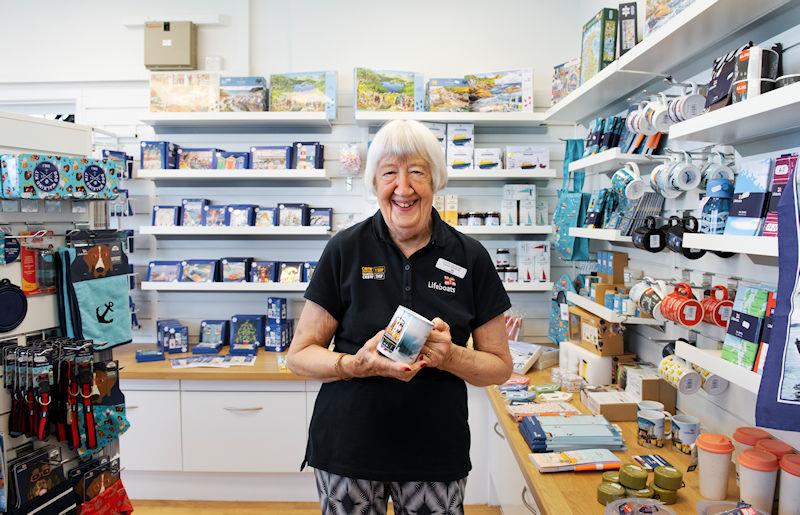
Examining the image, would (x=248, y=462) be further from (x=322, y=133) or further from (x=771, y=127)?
(x=771, y=127)

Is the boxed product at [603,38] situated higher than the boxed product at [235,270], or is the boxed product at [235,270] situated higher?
the boxed product at [603,38]

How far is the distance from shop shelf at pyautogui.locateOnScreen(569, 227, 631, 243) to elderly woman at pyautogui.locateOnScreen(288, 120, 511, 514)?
110 cm

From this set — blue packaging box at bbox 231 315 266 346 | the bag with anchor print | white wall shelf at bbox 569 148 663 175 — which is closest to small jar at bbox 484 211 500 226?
white wall shelf at bbox 569 148 663 175

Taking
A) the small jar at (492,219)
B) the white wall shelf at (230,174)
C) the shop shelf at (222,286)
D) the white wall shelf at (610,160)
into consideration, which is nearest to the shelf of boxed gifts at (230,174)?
the white wall shelf at (230,174)

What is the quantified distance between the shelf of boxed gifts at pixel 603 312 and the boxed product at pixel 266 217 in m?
1.92

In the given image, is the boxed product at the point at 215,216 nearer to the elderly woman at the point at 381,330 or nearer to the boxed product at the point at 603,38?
the elderly woman at the point at 381,330

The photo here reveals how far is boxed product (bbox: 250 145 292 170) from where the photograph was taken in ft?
12.0

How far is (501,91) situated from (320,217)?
4.73 feet

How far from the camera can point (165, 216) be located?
3.72m

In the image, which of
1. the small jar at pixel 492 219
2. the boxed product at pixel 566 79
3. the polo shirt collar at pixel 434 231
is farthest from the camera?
the small jar at pixel 492 219

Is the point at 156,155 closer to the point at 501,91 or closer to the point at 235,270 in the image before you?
the point at 235,270

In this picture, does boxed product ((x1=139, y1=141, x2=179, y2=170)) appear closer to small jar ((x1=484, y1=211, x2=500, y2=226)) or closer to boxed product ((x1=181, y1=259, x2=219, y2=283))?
boxed product ((x1=181, y1=259, x2=219, y2=283))

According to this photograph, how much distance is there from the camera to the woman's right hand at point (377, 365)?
53.7 inches

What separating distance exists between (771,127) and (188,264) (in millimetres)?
3272
